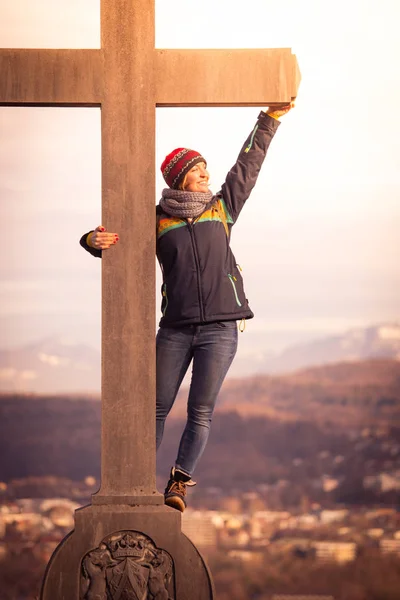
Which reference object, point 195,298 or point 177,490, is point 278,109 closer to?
point 195,298

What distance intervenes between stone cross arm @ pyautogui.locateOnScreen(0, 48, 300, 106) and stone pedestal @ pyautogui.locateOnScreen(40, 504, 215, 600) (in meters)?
1.09

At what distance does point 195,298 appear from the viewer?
9.74 feet

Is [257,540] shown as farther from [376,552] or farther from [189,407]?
[189,407]

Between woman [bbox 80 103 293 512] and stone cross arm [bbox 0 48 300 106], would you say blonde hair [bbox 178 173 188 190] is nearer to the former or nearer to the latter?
woman [bbox 80 103 293 512]

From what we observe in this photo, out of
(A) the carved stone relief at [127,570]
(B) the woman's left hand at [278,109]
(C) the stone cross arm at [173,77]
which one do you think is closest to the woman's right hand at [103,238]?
(C) the stone cross arm at [173,77]

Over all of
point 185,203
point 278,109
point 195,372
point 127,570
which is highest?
point 278,109

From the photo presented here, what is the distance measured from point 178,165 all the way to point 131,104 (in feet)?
0.76

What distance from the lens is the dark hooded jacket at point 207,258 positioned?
117 inches

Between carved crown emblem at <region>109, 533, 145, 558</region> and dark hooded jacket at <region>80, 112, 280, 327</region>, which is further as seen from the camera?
dark hooded jacket at <region>80, 112, 280, 327</region>

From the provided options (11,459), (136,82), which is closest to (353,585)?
(11,459)

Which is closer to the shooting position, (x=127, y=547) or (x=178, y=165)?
(x=127, y=547)

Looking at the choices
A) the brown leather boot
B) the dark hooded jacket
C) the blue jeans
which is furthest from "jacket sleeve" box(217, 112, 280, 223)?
the brown leather boot

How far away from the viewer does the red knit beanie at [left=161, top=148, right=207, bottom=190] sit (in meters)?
3.05

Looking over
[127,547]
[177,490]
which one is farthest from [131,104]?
[127,547]
